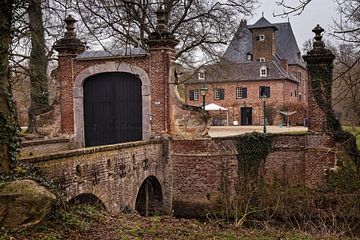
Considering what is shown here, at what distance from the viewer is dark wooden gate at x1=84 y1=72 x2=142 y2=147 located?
592 inches

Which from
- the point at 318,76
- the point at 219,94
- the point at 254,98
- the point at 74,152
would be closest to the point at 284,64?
the point at 254,98

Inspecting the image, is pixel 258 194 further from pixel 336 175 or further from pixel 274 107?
pixel 274 107

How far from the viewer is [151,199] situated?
14.9 m

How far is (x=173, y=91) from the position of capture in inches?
576

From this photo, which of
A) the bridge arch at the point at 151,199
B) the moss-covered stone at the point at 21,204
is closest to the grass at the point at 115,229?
the moss-covered stone at the point at 21,204

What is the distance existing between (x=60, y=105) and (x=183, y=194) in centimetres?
549

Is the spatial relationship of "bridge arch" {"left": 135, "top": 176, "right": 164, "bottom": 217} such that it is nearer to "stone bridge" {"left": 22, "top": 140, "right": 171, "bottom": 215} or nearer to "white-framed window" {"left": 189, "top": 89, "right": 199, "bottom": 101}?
"stone bridge" {"left": 22, "top": 140, "right": 171, "bottom": 215}

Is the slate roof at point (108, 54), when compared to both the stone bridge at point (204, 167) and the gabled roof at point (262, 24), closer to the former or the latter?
the stone bridge at point (204, 167)

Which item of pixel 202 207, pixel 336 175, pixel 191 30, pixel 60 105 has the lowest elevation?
pixel 202 207

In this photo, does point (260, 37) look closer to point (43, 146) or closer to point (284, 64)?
point (284, 64)

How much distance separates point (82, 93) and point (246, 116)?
27.1 metres

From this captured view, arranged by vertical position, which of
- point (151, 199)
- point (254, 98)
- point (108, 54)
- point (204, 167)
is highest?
point (108, 54)

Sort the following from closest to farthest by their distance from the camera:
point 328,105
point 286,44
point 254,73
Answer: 1. point 328,105
2. point 254,73
3. point 286,44

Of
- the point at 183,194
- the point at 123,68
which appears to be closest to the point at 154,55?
the point at 123,68
